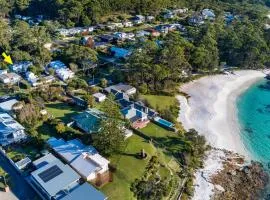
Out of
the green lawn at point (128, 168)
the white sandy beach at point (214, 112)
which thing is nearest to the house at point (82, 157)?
the green lawn at point (128, 168)

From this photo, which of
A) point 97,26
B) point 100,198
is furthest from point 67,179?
point 97,26

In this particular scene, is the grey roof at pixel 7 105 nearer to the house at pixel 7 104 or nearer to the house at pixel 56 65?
the house at pixel 7 104

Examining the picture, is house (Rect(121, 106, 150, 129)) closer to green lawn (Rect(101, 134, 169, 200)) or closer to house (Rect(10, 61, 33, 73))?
green lawn (Rect(101, 134, 169, 200))

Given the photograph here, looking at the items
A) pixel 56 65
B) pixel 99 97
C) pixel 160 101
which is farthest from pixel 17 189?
pixel 56 65

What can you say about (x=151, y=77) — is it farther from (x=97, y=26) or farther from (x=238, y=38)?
(x=97, y=26)

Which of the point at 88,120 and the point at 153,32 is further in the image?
the point at 153,32

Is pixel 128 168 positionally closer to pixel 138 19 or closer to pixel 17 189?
pixel 17 189
